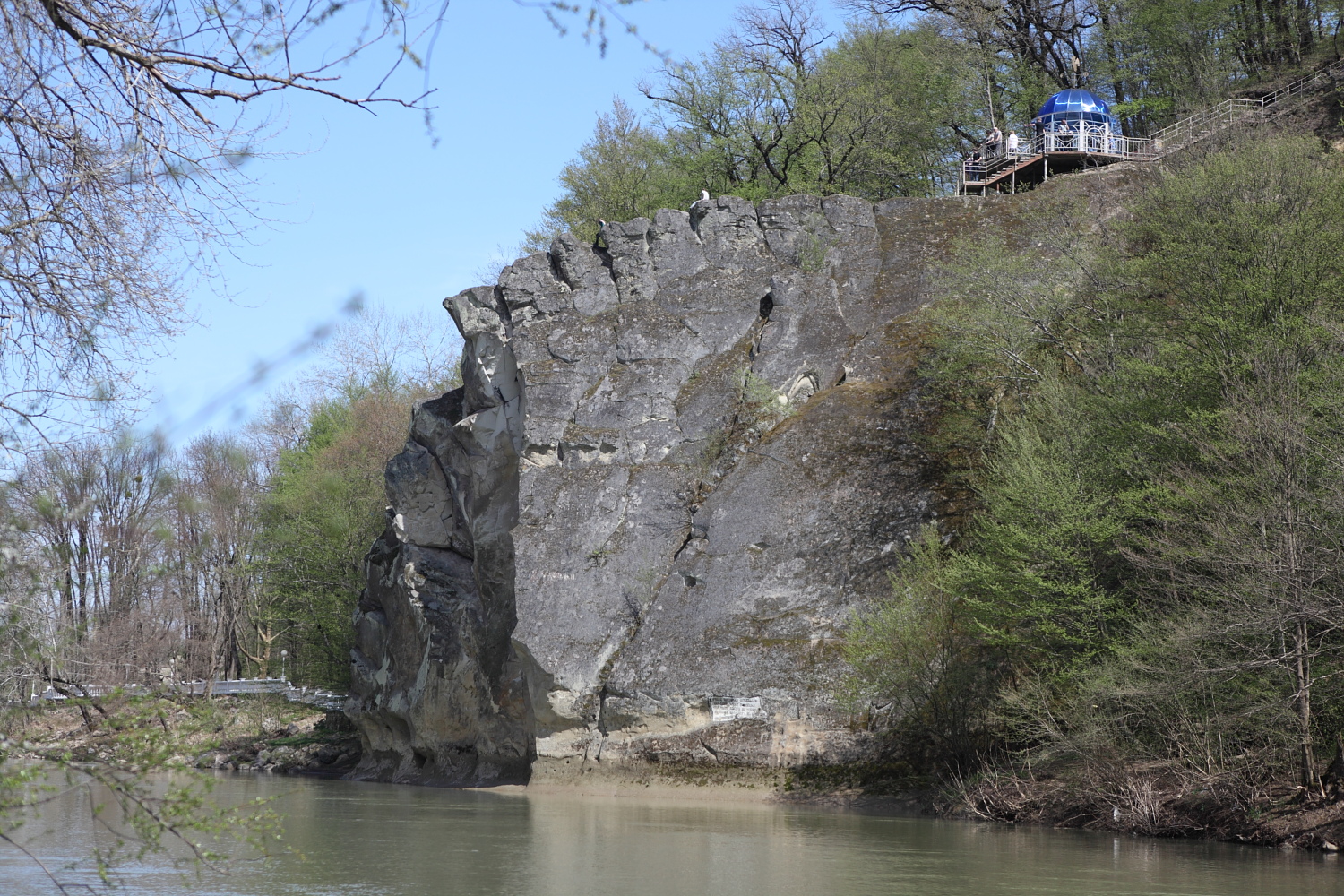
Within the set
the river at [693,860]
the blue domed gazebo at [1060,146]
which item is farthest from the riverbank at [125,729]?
the blue domed gazebo at [1060,146]

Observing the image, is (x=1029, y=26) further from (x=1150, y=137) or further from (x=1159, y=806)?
(x=1159, y=806)

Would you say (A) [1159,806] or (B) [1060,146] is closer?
(A) [1159,806]

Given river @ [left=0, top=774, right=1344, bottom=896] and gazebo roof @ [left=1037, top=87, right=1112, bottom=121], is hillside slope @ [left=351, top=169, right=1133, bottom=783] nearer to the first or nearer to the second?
river @ [left=0, top=774, right=1344, bottom=896]

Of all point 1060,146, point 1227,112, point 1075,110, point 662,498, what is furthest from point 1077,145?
point 662,498

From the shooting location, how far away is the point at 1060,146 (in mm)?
39688

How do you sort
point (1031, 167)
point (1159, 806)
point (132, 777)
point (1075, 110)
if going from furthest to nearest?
point (1031, 167), point (1075, 110), point (1159, 806), point (132, 777)

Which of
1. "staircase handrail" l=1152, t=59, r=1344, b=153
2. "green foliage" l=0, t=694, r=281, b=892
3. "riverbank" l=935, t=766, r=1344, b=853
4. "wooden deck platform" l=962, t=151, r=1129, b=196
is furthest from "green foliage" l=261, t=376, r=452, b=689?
"green foliage" l=0, t=694, r=281, b=892

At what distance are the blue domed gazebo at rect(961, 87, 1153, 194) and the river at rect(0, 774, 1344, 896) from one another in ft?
81.6

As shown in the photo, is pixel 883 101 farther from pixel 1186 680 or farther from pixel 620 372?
pixel 1186 680

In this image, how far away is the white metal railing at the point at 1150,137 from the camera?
38250 millimetres

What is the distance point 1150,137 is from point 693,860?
32.6 m

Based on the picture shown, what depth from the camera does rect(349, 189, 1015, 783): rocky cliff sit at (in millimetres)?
27000

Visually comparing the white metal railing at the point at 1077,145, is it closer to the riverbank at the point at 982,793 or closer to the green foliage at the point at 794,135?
the green foliage at the point at 794,135

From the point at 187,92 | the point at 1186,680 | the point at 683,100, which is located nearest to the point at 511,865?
the point at 1186,680
